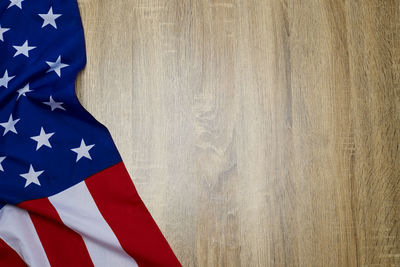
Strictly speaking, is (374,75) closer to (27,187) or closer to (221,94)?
(221,94)

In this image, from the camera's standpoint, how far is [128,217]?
3.15 ft

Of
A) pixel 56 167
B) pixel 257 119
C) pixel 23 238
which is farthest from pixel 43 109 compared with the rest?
pixel 257 119

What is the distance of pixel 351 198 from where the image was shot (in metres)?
1.01

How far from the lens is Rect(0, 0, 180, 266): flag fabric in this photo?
0.93 m

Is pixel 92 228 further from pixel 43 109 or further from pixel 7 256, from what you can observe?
pixel 43 109

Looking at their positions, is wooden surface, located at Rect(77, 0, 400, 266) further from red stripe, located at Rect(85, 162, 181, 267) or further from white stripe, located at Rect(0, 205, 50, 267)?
white stripe, located at Rect(0, 205, 50, 267)

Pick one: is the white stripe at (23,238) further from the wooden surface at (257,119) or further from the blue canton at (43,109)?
the wooden surface at (257,119)

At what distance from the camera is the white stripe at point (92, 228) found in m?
0.93

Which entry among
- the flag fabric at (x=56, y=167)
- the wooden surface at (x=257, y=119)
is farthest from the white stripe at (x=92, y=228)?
the wooden surface at (x=257, y=119)

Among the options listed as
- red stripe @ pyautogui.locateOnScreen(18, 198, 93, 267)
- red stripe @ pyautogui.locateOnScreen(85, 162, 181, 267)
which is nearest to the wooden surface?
red stripe @ pyautogui.locateOnScreen(85, 162, 181, 267)

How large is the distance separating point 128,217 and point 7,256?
0.27m

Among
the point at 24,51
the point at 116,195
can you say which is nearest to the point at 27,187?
the point at 116,195

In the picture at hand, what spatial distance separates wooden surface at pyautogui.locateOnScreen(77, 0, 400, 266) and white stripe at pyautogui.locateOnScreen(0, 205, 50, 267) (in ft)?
0.82

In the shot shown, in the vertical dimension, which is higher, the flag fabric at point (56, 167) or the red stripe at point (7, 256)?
the flag fabric at point (56, 167)
